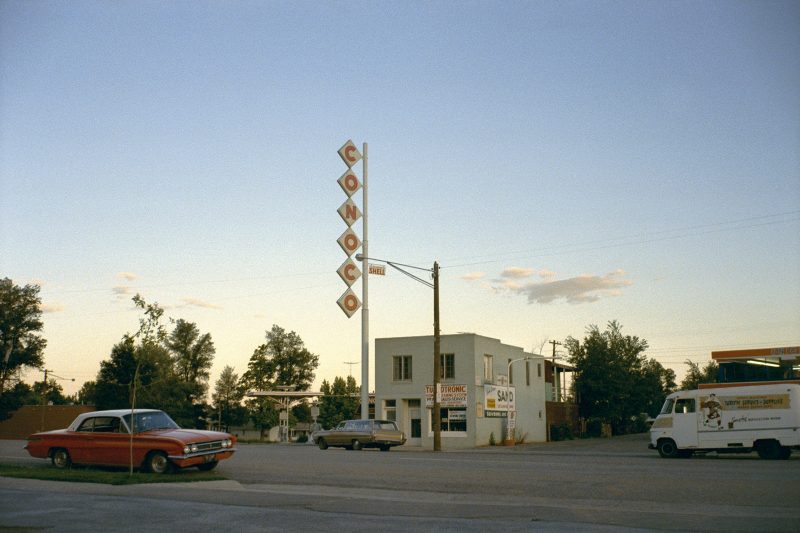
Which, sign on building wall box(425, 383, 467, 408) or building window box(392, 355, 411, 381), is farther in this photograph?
building window box(392, 355, 411, 381)

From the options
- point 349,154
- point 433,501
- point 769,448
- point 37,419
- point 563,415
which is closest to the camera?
point 433,501

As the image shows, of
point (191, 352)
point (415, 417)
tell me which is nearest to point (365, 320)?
point (415, 417)

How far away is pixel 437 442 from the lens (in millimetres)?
38719

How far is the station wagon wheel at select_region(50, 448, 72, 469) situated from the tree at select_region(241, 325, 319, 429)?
80045 millimetres

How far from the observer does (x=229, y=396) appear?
103562mm

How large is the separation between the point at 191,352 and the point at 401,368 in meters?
50.8

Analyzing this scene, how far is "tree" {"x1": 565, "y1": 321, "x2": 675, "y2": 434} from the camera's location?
7188 cm

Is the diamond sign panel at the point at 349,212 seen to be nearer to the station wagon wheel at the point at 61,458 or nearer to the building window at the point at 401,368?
the building window at the point at 401,368

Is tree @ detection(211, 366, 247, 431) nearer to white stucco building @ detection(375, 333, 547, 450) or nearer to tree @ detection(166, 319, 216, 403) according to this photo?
tree @ detection(166, 319, 216, 403)

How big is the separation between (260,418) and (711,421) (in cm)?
6008

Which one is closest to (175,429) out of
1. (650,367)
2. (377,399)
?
(377,399)

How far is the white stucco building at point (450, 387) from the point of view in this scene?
162 feet

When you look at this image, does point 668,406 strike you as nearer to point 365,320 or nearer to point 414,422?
point 365,320

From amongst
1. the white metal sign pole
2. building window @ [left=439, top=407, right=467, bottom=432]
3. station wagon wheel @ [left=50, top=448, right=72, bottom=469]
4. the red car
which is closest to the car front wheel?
the red car
